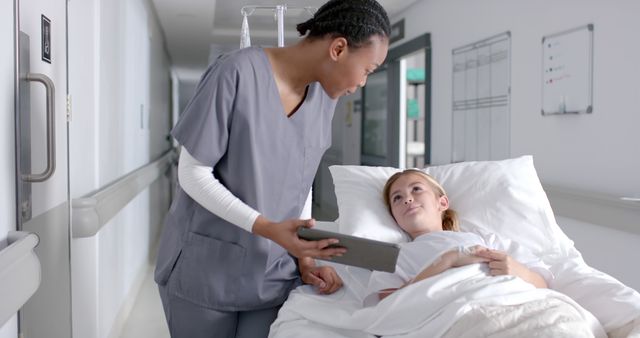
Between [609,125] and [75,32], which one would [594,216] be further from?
[75,32]

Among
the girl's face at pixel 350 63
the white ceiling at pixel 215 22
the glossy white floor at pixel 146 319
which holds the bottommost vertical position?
the glossy white floor at pixel 146 319

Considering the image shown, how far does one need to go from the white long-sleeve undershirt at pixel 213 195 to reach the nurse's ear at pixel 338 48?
414mm

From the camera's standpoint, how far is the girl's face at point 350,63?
4.94 feet

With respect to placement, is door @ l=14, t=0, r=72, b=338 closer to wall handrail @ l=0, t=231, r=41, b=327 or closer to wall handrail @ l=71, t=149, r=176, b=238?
wall handrail @ l=71, t=149, r=176, b=238

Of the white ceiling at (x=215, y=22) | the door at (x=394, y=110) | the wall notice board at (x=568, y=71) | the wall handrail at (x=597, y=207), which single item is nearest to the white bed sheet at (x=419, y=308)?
the wall handrail at (x=597, y=207)

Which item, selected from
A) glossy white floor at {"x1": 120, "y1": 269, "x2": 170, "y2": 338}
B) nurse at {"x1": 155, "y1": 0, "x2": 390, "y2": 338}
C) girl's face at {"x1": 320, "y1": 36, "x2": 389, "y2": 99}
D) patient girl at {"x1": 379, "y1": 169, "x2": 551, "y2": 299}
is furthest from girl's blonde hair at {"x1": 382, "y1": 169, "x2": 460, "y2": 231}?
glossy white floor at {"x1": 120, "y1": 269, "x2": 170, "y2": 338}

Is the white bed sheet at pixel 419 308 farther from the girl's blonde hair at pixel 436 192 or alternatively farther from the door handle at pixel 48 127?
the door handle at pixel 48 127

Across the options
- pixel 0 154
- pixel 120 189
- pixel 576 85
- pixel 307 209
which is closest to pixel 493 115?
pixel 576 85

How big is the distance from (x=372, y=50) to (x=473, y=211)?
1.05 meters

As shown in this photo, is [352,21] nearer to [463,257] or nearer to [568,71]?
[463,257]

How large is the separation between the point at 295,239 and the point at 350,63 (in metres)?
0.46

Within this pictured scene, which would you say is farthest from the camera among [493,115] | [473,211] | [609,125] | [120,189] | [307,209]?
[493,115]

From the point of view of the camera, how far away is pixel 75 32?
8.18 feet

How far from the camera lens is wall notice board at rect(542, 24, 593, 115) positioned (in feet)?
10.6
